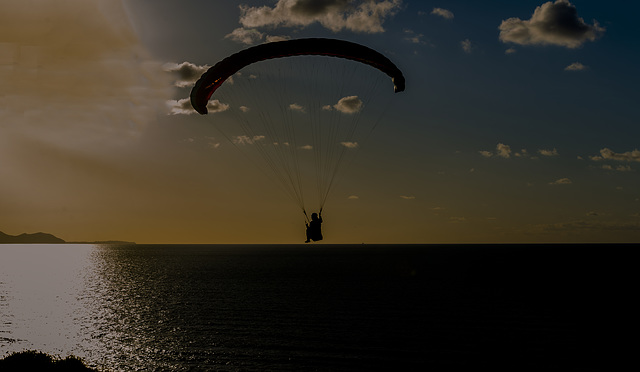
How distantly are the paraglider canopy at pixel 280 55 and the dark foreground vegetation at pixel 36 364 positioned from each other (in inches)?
634

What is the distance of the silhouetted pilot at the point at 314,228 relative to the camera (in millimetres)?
22953

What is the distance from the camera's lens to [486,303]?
56.1 meters

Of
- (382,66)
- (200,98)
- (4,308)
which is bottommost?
(4,308)

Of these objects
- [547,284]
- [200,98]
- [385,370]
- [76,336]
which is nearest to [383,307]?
[385,370]

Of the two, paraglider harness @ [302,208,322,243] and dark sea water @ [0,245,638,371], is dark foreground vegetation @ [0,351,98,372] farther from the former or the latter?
paraglider harness @ [302,208,322,243]

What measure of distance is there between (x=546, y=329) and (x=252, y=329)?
85.6ft

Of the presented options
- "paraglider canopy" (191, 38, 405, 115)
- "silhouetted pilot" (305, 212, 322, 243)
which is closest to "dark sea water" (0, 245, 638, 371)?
"silhouetted pilot" (305, 212, 322, 243)

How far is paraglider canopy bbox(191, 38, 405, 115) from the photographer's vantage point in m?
23.4

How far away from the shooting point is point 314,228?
23.4m

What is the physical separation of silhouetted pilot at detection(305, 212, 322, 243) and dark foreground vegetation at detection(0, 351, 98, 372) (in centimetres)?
1550

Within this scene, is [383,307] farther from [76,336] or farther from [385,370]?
[76,336]

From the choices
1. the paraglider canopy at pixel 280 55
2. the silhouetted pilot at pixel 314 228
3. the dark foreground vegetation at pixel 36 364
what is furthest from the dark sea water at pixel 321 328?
the paraglider canopy at pixel 280 55

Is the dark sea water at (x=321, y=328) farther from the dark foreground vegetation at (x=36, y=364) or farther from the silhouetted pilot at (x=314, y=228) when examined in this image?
the silhouetted pilot at (x=314, y=228)

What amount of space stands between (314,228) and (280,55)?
902 cm
